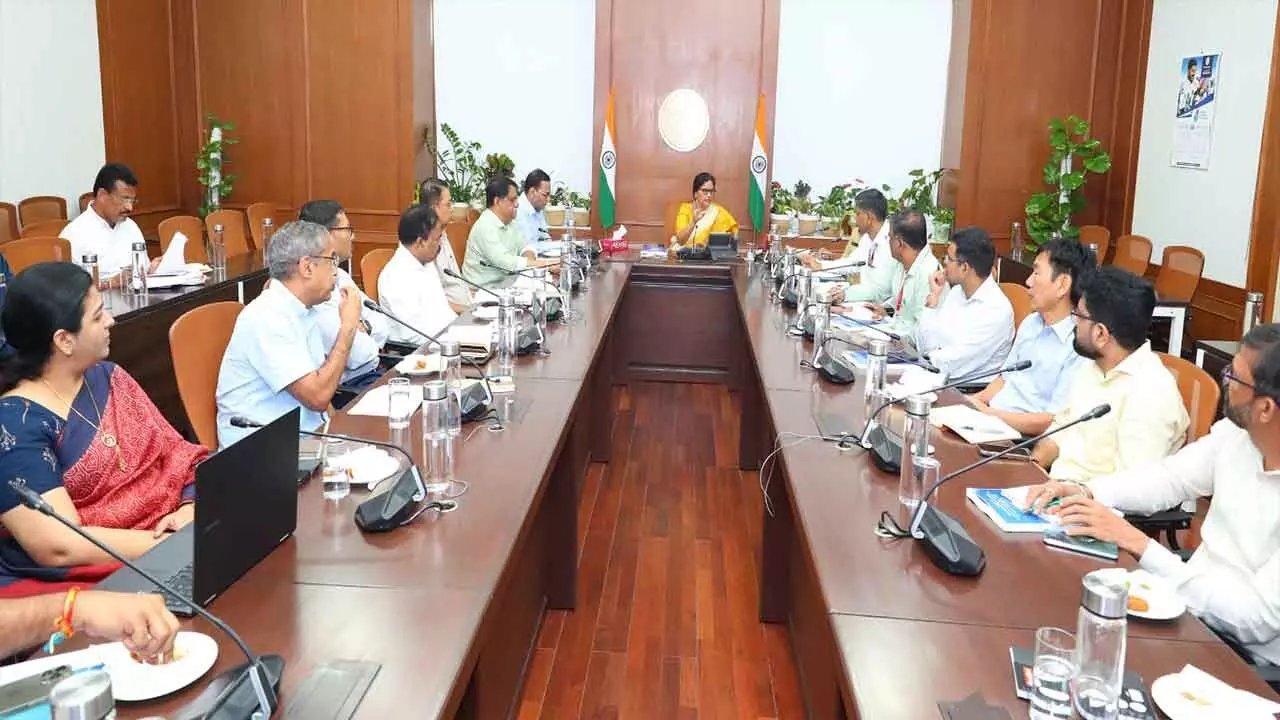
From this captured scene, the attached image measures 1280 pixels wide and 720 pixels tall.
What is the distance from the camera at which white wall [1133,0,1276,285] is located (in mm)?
5586

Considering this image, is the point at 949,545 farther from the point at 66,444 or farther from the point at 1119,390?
the point at 66,444

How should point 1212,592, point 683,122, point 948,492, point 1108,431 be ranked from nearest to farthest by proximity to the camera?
point 1212,592 < point 948,492 < point 1108,431 < point 683,122

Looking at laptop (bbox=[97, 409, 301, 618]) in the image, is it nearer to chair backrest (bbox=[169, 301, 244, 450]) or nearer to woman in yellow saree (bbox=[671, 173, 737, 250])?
chair backrest (bbox=[169, 301, 244, 450])

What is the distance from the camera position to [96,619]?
1.36 meters

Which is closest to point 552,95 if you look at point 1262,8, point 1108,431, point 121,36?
point 121,36

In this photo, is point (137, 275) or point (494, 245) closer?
point (137, 275)

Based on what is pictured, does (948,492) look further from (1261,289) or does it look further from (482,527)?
(1261,289)

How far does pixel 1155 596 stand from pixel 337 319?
2.54 metres

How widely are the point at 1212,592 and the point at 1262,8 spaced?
4.95m

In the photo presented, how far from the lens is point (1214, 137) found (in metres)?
5.98

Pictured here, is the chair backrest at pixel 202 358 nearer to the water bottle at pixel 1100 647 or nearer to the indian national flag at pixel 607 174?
the water bottle at pixel 1100 647

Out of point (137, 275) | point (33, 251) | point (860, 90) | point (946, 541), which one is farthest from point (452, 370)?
point (860, 90)

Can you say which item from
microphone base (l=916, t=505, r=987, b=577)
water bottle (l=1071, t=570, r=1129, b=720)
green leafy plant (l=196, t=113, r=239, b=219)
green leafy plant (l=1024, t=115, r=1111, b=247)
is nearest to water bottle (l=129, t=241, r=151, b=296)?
green leafy plant (l=196, t=113, r=239, b=219)

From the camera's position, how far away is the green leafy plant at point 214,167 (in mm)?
7656
